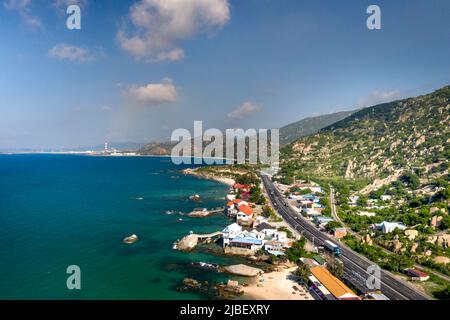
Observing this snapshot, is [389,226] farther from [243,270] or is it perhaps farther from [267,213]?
[243,270]

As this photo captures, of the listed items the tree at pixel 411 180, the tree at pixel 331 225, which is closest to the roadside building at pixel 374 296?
the tree at pixel 331 225

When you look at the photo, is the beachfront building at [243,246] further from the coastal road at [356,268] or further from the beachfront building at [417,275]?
the beachfront building at [417,275]

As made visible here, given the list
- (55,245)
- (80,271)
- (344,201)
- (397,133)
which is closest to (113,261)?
(80,271)

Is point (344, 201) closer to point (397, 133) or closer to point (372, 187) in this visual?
point (372, 187)

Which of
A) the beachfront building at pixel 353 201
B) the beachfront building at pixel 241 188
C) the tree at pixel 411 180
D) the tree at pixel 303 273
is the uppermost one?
the tree at pixel 411 180

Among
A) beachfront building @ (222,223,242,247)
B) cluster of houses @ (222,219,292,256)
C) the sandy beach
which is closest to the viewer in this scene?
the sandy beach

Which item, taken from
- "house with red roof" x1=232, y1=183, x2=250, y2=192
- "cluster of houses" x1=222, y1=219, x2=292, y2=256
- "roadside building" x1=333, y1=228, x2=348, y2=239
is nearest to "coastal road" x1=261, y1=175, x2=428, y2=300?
"roadside building" x1=333, y1=228, x2=348, y2=239

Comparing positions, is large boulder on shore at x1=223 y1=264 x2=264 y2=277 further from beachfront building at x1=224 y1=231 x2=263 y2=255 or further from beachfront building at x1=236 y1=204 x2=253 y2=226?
beachfront building at x1=236 y1=204 x2=253 y2=226
